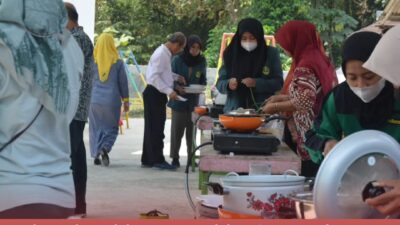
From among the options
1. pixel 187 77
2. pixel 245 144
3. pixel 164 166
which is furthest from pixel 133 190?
pixel 245 144

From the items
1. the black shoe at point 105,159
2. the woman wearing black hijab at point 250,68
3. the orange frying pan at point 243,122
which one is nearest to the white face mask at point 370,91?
the orange frying pan at point 243,122

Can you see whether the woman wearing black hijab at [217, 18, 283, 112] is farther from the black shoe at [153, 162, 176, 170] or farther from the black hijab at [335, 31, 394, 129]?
the black shoe at [153, 162, 176, 170]

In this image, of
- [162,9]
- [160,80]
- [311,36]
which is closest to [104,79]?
[160,80]

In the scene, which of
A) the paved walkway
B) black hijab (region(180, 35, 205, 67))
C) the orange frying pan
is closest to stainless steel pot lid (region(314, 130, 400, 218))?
the orange frying pan

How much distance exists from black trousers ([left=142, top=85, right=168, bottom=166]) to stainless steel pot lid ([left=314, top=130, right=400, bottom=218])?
294 inches

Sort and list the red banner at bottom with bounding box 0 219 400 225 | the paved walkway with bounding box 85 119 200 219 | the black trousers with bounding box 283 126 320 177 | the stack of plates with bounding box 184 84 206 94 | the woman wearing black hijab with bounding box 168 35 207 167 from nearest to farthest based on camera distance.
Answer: the red banner at bottom with bounding box 0 219 400 225 < the black trousers with bounding box 283 126 320 177 < the paved walkway with bounding box 85 119 200 219 < the stack of plates with bounding box 184 84 206 94 < the woman wearing black hijab with bounding box 168 35 207 167

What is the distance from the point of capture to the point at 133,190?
8164mm

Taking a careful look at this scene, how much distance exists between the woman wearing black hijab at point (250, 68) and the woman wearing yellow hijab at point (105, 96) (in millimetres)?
3342

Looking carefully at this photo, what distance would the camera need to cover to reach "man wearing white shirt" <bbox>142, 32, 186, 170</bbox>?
937 cm

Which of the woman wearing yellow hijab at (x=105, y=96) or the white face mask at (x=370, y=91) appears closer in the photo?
the white face mask at (x=370, y=91)

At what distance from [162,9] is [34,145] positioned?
2388 cm

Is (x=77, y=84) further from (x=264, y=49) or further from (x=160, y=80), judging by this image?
(x=160, y=80)

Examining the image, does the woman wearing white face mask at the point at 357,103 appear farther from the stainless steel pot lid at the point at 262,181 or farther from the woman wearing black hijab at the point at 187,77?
the woman wearing black hijab at the point at 187,77

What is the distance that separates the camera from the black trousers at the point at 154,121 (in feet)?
31.5
